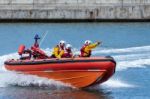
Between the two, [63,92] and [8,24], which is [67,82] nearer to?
[63,92]

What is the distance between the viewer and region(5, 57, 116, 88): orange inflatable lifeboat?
84.8 ft

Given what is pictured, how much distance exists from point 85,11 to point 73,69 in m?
38.9

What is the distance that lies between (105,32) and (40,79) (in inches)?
1207

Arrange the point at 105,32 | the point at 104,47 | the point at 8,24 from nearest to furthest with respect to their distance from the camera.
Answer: the point at 104,47
the point at 105,32
the point at 8,24

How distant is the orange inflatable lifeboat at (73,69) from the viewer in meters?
25.8

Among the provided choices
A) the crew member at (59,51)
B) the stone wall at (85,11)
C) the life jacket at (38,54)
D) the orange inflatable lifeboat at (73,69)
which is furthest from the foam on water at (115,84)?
the stone wall at (85,11)

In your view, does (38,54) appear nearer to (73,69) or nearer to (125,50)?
(73,69)

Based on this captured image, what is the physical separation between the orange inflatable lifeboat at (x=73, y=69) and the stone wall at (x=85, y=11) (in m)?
37.8

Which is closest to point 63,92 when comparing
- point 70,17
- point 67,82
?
point 67,82

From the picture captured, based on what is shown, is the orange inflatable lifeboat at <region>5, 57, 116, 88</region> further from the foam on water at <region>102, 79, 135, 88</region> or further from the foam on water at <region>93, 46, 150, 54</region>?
the foam on water at <region>93, 46, 150, 54</region>

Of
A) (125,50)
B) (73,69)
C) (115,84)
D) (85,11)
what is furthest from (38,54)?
(85,11)

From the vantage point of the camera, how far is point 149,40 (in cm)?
5122

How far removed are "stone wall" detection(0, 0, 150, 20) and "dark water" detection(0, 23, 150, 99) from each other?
0.90m

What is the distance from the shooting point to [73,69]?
26266mm
